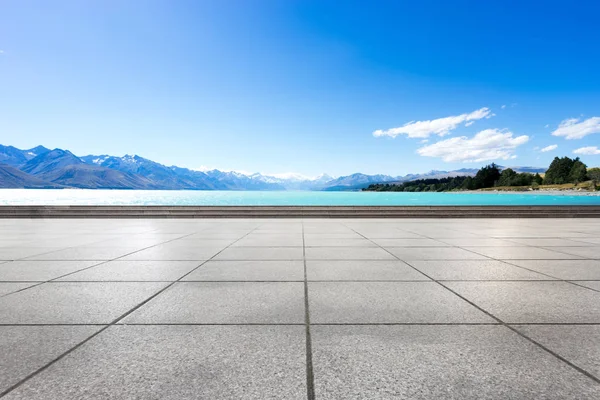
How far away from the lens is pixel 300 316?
3932 millimetres

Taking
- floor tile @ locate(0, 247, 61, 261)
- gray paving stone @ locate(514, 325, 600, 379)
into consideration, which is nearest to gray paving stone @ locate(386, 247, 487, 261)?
gray paving stone @ locate(514, 325, 600, 379)

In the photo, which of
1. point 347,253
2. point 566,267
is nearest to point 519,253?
point 566,267

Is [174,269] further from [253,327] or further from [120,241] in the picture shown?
[120,241]

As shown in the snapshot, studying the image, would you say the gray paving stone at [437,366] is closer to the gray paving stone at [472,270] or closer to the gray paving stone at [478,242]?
the gray paving stone at [472,270]

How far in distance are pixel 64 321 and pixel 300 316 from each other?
269 cm

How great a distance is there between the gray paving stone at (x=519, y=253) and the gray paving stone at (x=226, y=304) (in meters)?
5.44

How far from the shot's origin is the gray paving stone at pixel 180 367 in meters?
2.41

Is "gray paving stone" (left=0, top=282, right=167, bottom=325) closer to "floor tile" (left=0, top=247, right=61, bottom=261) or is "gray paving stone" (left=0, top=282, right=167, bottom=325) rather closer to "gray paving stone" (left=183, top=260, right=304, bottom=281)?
"gray paving stone" (left=183, top=260, right=304, bottom=281)

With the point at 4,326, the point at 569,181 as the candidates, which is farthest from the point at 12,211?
the point at 569,181

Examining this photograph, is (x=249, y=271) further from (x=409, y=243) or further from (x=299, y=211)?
(x=299, y=211)

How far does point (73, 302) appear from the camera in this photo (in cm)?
447

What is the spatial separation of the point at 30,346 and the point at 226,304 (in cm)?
200

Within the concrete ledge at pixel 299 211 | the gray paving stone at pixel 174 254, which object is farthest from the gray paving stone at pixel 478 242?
the concrete ledge at pixel 299 211

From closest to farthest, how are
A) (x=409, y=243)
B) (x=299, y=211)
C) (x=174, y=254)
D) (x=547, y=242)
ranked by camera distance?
(x=174, y=254)
(x=409, y=243)
(x=547, y=242)
(x=299, y=211)
